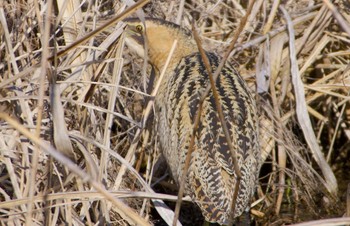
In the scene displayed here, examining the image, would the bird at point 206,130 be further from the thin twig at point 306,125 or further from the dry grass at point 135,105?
the thin twig at point 306,125

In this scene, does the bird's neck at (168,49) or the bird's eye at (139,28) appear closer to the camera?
the bird's eye at (139,28)

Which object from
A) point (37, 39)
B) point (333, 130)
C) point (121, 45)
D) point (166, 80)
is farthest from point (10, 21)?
point (333, 130)

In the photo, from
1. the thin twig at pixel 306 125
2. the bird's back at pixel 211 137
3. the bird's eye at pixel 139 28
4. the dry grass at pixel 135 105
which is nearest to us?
the dry grass at pixel 135 105

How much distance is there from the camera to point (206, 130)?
3375 millimetres

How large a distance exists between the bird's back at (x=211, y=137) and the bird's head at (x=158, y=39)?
346mm

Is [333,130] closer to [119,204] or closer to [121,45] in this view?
[121,45]

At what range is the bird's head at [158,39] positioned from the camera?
4.23 m

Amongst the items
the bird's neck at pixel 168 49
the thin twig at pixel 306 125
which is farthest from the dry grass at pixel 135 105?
the bird's neck at pixel 168 49

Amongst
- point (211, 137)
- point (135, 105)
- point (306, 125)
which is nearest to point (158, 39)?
point (135, 105)

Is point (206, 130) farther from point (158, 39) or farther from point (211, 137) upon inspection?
point (158, 39)

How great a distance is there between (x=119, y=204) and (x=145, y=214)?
1.46m

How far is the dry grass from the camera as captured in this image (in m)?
3.13

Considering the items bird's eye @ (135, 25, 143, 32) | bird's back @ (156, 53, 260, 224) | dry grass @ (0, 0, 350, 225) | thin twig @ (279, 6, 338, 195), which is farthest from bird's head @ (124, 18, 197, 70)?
thin twig @ (279, 6, 338, 195)

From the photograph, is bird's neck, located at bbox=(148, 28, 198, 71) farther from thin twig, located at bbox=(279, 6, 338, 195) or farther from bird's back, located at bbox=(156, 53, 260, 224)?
thin twig, located at bbox=(279, 6, 338, 195)
